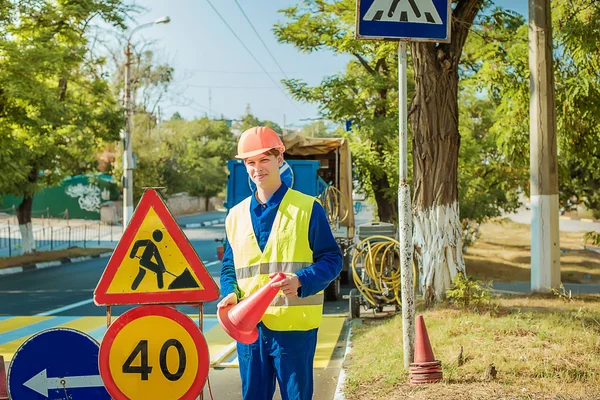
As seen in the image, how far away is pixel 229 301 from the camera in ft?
12.7

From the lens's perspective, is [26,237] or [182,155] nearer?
[26,237]

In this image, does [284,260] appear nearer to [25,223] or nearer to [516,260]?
[25,223]

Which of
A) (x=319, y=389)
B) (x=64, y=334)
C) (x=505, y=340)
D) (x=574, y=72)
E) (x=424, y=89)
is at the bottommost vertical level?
(x=319, y=389)

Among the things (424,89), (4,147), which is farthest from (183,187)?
(424,89)

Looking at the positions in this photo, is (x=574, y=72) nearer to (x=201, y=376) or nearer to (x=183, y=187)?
(x=201, y=376)

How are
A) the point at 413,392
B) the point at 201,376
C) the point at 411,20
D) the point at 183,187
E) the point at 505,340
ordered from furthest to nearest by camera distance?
the point at 183,187, the point at 505,340, the point at 411,20, the point at 413,392, the point at 201,376

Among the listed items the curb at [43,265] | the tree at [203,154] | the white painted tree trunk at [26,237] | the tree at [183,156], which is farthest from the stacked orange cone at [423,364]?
the tree at [203,154]

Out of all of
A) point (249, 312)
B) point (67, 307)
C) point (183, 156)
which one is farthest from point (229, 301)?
point (183, 156)

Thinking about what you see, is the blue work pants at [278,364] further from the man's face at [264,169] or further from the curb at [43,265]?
the curb at [43,265]

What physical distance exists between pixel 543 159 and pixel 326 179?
23.7 feet

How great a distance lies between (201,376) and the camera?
4.01 m

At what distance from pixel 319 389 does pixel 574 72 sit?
8437mm

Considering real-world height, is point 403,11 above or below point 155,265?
above

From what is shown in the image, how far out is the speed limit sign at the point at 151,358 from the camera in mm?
3994
